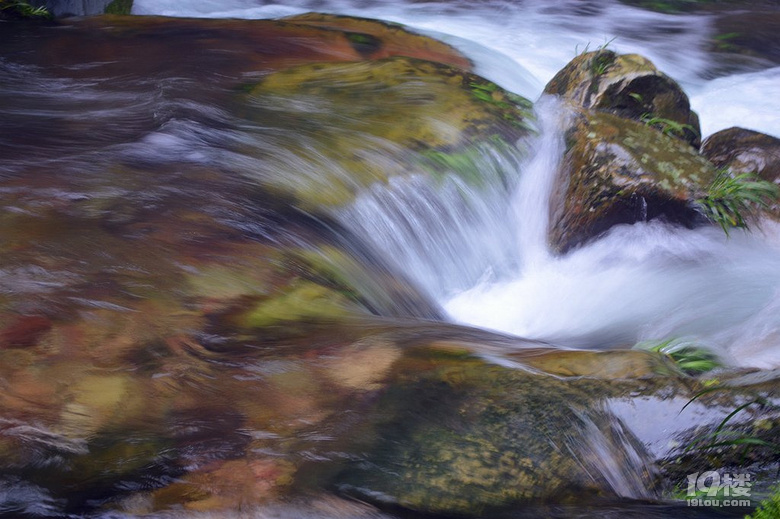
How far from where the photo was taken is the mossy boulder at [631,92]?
6.29m

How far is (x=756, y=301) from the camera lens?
4852mm

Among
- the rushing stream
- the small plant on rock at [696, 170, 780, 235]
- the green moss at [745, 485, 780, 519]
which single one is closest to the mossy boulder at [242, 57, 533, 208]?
the rushing stream

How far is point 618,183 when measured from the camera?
545 cm

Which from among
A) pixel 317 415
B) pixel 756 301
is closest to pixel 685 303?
pixel 756 301

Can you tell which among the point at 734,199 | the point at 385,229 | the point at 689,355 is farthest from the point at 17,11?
the point at 689,355

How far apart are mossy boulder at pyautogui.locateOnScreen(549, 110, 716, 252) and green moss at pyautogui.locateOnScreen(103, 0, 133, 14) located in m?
5.47

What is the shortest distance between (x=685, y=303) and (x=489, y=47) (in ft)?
14.3

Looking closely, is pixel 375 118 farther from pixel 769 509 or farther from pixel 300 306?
pixel 769 509

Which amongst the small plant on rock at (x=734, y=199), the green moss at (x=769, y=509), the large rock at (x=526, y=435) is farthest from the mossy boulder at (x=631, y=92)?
the green moss at (x=769, y=509)

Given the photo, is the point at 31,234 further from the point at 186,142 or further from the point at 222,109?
the point at 222,109

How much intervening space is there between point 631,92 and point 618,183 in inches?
47.2

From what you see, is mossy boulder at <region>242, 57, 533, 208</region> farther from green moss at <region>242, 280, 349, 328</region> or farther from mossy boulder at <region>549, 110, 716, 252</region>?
A: green moss at <region>242, 280, 349, 328</region>

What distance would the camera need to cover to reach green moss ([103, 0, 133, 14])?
8.76 meters

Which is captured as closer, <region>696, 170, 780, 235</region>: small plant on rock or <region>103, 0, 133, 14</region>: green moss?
<region>696, 170, 780, 235</region>: small plant on rock
